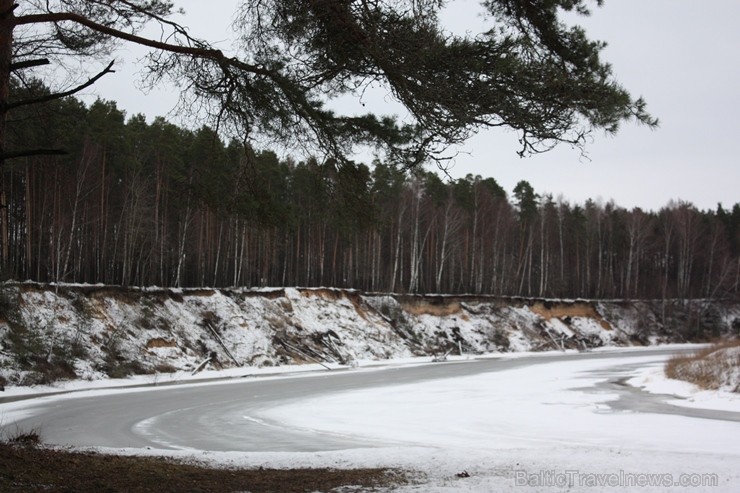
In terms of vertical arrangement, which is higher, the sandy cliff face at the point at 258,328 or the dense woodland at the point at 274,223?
the dense woodland at the point at 274,223

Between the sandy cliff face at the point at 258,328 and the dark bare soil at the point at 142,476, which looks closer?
the dark bare soil at the point at 142,476

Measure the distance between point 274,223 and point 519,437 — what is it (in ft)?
22.6

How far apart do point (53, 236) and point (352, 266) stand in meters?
26.9

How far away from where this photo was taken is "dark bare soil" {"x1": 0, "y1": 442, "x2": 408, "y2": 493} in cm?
612

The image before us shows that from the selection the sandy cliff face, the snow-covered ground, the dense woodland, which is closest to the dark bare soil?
the snow-covered ground

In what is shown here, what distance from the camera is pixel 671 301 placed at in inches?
2886

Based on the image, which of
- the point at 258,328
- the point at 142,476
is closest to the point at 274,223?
the point at 142,476

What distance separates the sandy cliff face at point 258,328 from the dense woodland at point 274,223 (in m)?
1.68

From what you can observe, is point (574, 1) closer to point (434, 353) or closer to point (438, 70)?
point (438, 70)

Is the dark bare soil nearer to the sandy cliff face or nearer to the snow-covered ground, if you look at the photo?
the snow-covered ground

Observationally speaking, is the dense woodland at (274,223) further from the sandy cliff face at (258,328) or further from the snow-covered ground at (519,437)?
the snow-covered ground at (519,437)

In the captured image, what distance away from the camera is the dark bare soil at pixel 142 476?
6121mm

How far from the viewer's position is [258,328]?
37.7 m

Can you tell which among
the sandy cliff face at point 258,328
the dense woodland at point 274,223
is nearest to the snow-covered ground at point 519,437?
the dense woodland at point 274,223
